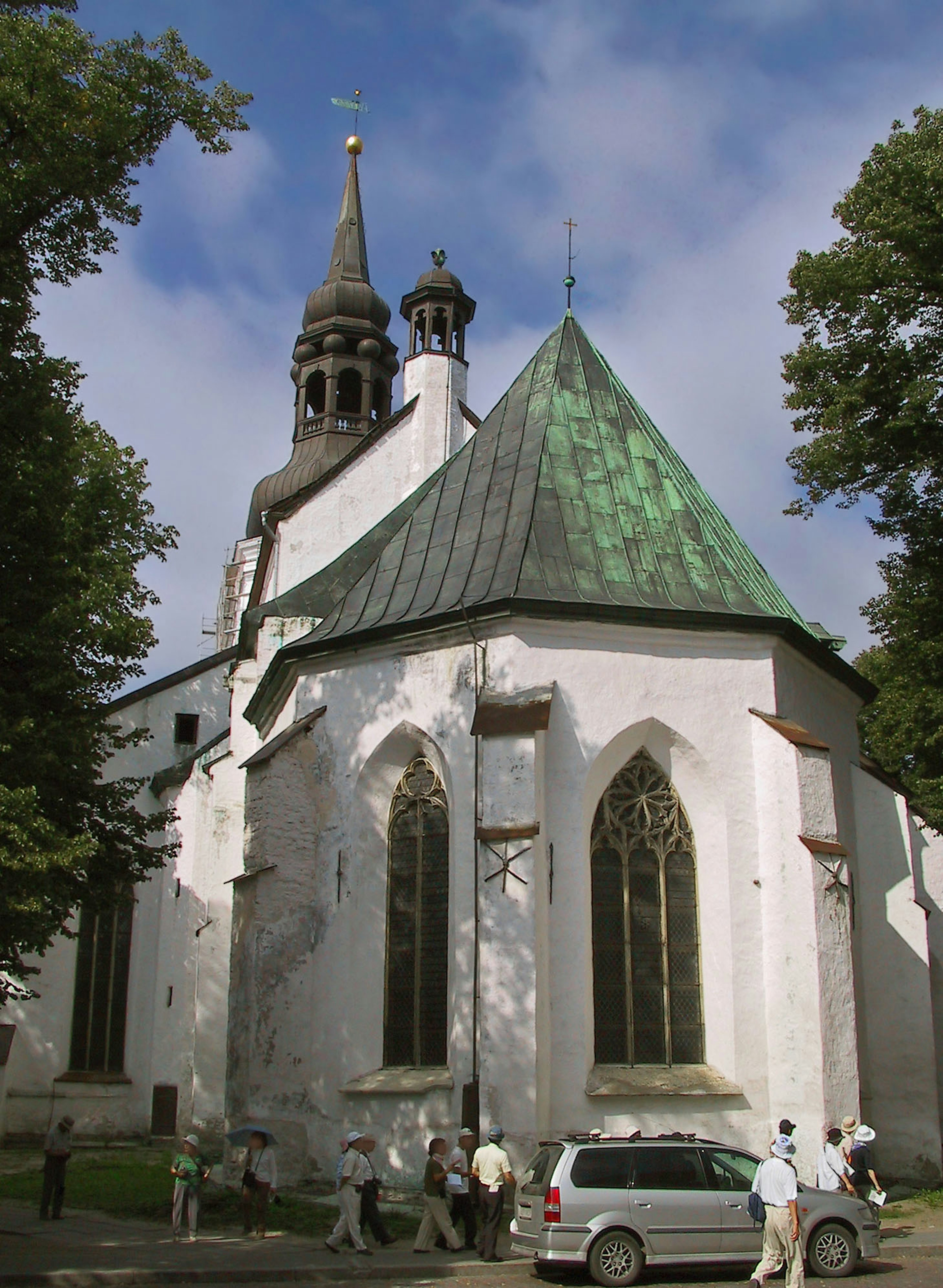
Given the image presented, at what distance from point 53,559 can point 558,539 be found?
6.28 meters

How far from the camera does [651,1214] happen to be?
403 inches

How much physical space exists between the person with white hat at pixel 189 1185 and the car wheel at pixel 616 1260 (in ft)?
14.1

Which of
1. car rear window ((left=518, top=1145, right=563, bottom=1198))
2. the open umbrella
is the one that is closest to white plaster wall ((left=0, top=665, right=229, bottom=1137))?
the open umbrella

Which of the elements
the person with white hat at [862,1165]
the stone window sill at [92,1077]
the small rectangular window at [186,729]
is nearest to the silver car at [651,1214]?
the person with white hat at [862,1165]

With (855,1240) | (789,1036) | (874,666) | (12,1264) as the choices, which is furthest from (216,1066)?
(874,666)

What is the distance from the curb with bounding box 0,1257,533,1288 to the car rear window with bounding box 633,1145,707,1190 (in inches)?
51.4

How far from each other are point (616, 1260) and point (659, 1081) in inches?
125

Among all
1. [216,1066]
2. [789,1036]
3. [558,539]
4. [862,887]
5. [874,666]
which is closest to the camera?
[789,1036]

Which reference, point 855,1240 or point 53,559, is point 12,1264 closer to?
point 53,559

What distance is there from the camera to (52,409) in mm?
11281

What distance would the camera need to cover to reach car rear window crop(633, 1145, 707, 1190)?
10367 millimetres

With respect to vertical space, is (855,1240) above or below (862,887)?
below

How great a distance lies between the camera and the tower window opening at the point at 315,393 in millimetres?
32625

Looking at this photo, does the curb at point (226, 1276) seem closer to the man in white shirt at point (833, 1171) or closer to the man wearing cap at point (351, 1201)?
the man wearing cap at point (351, 1201)
